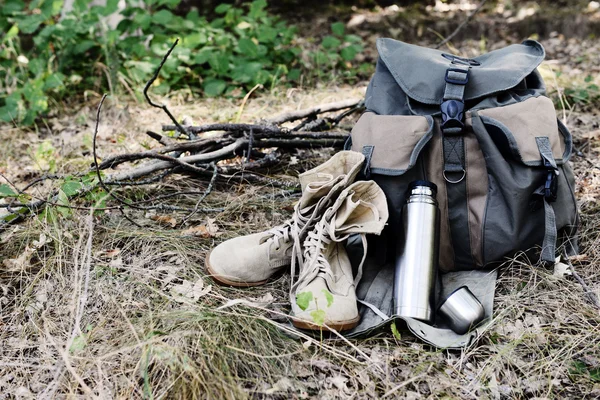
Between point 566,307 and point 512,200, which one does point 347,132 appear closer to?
point 512,200

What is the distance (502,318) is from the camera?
1.88 meters

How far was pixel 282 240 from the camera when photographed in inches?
82.7

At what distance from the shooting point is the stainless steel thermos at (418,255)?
1873 mm

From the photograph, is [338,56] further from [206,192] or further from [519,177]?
[519,177]

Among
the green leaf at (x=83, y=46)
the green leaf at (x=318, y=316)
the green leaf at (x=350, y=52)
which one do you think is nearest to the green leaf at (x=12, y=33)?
the green leaf at (x=83, y=46)

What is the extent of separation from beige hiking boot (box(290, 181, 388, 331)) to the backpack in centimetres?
11

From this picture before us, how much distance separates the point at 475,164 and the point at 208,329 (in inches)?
45.1

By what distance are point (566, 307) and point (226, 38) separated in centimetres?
299

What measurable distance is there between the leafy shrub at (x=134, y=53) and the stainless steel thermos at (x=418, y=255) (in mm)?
2201

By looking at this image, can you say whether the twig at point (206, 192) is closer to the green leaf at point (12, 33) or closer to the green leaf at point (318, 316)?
the green leaf at point (318, 316)

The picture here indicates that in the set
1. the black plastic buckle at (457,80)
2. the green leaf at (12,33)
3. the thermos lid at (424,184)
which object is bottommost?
the green leaf at (12,33)

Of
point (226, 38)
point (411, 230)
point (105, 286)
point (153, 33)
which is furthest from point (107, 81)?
point (411, 230)

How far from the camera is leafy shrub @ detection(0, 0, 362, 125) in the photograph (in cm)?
380

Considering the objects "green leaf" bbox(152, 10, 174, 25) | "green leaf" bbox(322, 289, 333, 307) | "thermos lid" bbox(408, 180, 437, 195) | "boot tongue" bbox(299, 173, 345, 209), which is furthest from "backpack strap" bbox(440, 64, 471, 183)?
"green leaf" bbox(152, 10, 174, 25)
